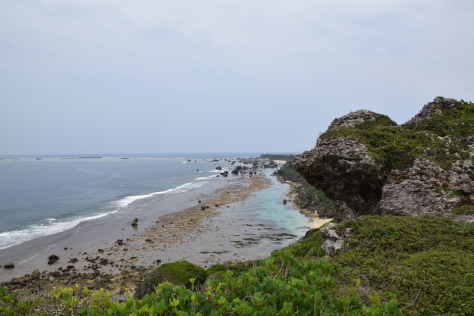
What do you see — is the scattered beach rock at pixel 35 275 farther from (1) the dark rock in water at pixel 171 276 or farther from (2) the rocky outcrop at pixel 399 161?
(2) the rocky outcrop at pixel 399 161

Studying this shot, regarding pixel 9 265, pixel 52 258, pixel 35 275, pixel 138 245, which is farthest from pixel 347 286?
pixel 9 265

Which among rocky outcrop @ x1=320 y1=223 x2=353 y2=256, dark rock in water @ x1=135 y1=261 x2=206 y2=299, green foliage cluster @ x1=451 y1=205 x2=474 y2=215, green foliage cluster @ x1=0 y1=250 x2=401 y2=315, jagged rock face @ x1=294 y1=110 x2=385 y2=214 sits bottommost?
dark rock in water @ x1=135 y1=261 x2=206 y2=299

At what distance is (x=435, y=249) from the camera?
767cm

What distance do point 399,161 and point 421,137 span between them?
2537 mm

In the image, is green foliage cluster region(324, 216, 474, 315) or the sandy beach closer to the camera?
green foliage cluster region(324, 216, 474, 315)

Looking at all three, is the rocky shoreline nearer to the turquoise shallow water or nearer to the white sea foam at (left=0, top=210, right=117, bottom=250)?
the turquoise shallow water

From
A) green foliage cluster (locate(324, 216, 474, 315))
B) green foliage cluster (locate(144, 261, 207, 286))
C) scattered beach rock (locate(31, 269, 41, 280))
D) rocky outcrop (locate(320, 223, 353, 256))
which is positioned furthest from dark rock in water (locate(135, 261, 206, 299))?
scattered beach rock (locate(31, 269, 41, 280))

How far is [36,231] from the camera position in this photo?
31828 mm

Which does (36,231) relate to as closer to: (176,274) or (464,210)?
(176,274)

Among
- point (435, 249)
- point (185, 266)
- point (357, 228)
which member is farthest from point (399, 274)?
point (185, 266)

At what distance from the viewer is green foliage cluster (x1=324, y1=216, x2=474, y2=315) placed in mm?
5340

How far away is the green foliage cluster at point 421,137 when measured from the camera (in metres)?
13.1

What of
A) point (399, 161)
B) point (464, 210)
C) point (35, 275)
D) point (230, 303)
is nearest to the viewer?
point (230, 303)

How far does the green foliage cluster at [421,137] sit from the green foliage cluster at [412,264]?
424 cm
